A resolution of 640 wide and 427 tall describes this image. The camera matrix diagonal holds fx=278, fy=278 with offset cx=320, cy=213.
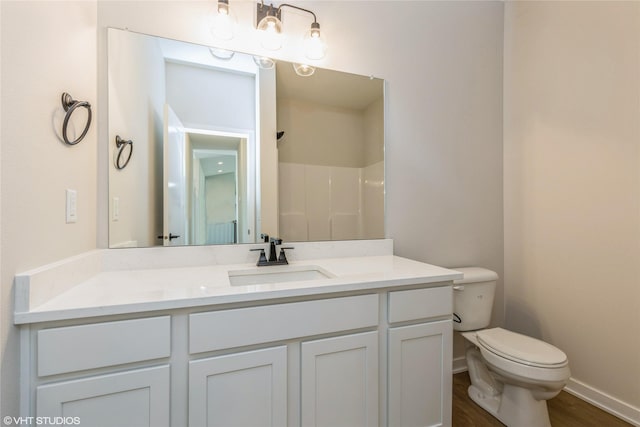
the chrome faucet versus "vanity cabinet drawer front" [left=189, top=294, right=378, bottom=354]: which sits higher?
the chrome faucet

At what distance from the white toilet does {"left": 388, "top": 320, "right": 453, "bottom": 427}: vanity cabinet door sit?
0.38 metres

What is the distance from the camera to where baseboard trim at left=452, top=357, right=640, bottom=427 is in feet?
4.63

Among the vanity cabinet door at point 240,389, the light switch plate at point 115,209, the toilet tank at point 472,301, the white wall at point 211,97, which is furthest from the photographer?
the toilet tank at point 472,301

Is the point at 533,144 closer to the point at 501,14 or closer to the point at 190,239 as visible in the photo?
the point at 501,14

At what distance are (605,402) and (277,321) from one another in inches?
75.7

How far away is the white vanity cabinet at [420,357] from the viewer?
110 centimetres

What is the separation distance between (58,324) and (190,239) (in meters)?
0.64

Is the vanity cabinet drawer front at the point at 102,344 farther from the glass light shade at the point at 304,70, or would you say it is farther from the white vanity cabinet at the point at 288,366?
the glass light shade at the point at 304,70

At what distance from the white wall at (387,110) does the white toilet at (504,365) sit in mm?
293

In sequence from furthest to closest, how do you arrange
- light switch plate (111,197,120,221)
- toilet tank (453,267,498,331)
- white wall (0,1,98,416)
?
toilet tank (453,267,498,331) → light switch plate (111,197,120,221) → white wall (0,1,98,416)

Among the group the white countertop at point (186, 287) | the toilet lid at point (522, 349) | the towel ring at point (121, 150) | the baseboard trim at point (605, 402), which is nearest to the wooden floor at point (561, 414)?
the baseboard trim at point (605, 402)

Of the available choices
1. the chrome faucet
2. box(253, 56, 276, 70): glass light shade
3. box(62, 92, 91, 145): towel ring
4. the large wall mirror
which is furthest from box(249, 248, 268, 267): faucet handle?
box(253, 56, 276, 70): glass light shade

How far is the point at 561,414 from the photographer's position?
1519 millimetres

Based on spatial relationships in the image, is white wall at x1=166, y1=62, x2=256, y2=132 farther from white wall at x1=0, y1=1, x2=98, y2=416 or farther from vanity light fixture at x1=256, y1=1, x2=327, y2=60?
white wall at x1=0, y1=1, x2=98, y2=416
